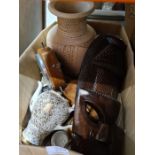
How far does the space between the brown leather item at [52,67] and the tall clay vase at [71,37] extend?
0.05 metres

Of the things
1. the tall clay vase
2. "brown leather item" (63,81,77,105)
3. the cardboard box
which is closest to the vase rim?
the tall clay vase

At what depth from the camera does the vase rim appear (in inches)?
40.8

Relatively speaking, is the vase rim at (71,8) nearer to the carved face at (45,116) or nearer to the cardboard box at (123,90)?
the cardboard box at (123,90)

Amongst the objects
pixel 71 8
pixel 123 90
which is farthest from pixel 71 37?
pixel 123 90

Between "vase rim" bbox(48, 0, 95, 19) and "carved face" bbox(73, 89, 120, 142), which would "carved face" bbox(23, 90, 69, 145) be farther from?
"vase rim" bbox(48, 0, 95, 19)

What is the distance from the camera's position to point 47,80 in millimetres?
1067

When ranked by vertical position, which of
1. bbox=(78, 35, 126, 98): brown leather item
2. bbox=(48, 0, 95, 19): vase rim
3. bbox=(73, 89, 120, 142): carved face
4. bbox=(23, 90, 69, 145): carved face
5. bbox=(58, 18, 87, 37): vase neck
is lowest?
bbox=(23, 90, 69, 145): carved face

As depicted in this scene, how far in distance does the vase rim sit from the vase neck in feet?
0.10

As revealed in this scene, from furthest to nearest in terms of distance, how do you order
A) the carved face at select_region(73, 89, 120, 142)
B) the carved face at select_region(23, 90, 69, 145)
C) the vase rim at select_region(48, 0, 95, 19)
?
the vase rim at select_region(48, 0, 95, 19)
the carved face at select_region(23, 90, 69, 145)
the carved face at select_region(73, 89, 120, 142)

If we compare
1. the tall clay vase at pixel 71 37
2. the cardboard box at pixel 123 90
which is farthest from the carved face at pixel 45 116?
the tall clay vase at pixel 71 37
